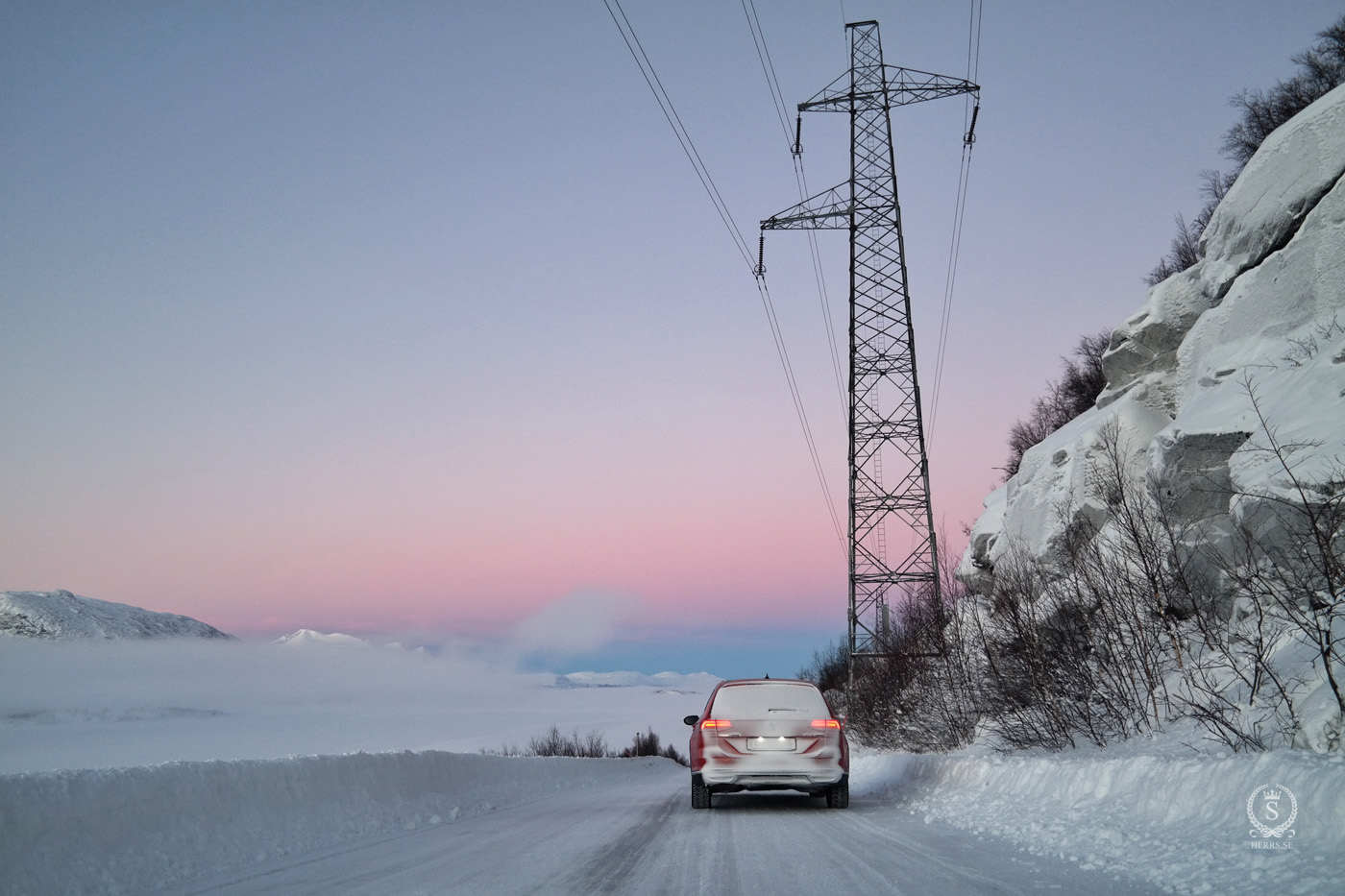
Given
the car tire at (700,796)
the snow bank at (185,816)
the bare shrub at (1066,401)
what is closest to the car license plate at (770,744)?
the car tire at (700,796)

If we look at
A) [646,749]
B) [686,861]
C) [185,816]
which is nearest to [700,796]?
[686,861]

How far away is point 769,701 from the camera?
12.3 meters

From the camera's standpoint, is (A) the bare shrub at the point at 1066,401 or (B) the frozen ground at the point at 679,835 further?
(A) the bare shrub at the point at 1066,401

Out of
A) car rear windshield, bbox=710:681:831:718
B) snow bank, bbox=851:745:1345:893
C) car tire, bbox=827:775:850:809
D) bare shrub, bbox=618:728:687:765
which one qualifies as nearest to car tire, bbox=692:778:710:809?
car rear windshield, bbox=710:681:831:718

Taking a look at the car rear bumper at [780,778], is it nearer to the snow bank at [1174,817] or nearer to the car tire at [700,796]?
the car tire at [700,796]

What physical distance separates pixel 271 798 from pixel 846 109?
84.5ft

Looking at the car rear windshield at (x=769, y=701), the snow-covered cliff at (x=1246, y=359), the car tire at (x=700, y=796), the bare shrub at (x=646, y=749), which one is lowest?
the bare shrub at (x=646, y=749)

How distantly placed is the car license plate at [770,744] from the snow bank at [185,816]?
4.89 metres

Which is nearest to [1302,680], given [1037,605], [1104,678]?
[1104,678]

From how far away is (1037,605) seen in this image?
1683 centimetres

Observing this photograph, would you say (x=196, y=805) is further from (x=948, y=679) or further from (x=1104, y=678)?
(x=948, y=679)

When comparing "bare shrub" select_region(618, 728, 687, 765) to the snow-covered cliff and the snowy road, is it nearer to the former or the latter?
the snow-covered cliff

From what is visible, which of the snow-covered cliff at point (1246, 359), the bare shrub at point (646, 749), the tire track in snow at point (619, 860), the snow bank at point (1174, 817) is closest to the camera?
the snow bank at point (1174, 817)

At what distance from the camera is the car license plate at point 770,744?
1178 centimetres
